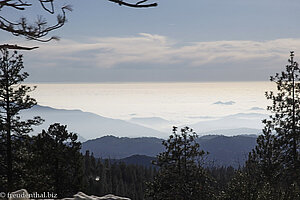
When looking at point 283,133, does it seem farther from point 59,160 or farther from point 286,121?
point 59,160

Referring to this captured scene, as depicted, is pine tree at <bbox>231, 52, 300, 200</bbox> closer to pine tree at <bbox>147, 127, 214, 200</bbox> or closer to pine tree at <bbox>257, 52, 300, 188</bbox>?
pine tree at <bbox>257, 52, 300, 188</bbox>

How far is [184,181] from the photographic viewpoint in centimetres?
2295

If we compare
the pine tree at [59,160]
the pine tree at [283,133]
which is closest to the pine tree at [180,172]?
the pine tree at [283,133]

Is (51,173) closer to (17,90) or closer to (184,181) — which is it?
(17,90)

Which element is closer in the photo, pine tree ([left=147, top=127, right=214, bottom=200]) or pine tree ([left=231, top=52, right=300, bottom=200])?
pine tree ([left=147, top=127, right=214, bottom=200])

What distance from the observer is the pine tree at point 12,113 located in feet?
76.3

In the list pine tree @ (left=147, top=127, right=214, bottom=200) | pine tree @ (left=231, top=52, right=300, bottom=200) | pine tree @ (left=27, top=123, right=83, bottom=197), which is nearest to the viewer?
pine tree @ (left=147, top=127, right=214, bottom=200)

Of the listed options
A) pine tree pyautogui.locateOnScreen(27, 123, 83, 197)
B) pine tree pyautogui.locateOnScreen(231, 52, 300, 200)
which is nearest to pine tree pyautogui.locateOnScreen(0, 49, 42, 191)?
pine tree pyautogui.locateOnScreen(27, 123, 83, 197)

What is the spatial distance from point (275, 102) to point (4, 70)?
1943 cm

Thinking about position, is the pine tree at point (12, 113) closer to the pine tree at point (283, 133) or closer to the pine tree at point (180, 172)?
the pine tree at point (180, 172)

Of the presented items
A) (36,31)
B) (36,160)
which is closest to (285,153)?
(36,160)

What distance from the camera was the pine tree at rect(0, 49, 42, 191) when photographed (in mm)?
23266

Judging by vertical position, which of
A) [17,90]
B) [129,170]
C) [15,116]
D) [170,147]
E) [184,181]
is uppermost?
[17,90]

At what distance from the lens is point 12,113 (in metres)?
23.3
